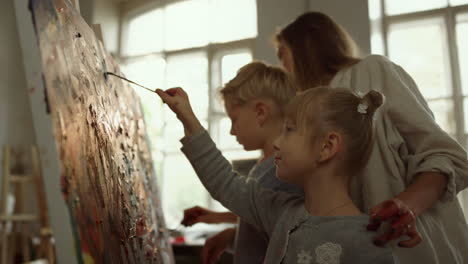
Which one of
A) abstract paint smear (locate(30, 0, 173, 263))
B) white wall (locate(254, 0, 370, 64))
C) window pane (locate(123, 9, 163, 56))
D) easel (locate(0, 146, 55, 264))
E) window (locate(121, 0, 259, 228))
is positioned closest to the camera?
abstract paint smear (locate(30, 0, 173, 263))

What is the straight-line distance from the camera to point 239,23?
3.62m

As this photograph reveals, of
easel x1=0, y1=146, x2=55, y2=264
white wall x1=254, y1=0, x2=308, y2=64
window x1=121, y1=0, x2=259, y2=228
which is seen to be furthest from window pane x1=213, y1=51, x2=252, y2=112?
easel x1=0, y1=146, x2=55, y2=264

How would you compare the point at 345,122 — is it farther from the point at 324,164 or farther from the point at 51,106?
the point at 51,106

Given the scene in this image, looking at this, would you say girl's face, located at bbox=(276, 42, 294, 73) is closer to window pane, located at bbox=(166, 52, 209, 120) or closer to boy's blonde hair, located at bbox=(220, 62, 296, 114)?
boy's blonde hair, located at bbox=(220, 62, 296, 114)

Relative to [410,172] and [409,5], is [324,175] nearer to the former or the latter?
[410,172]

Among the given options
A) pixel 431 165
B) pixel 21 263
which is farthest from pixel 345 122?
pixel 21 263

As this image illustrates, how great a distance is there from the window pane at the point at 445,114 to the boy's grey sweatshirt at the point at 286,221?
2385 mm

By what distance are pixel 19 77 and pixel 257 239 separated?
199 inches

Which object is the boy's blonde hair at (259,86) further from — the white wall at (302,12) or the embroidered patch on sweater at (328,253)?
the white wall at (302,12)

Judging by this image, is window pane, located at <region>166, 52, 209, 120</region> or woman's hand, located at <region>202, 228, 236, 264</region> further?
window pane, located at <region>166, 52, 209, 120</region>

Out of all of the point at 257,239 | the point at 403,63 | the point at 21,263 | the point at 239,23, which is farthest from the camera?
the point at 21,263

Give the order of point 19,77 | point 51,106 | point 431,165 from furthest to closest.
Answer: point 19,77 → point 431,165 → point 51,106

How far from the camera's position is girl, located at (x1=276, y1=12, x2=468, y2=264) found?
0.87 m

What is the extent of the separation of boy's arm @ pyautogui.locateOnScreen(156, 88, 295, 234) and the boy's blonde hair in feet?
0.90
